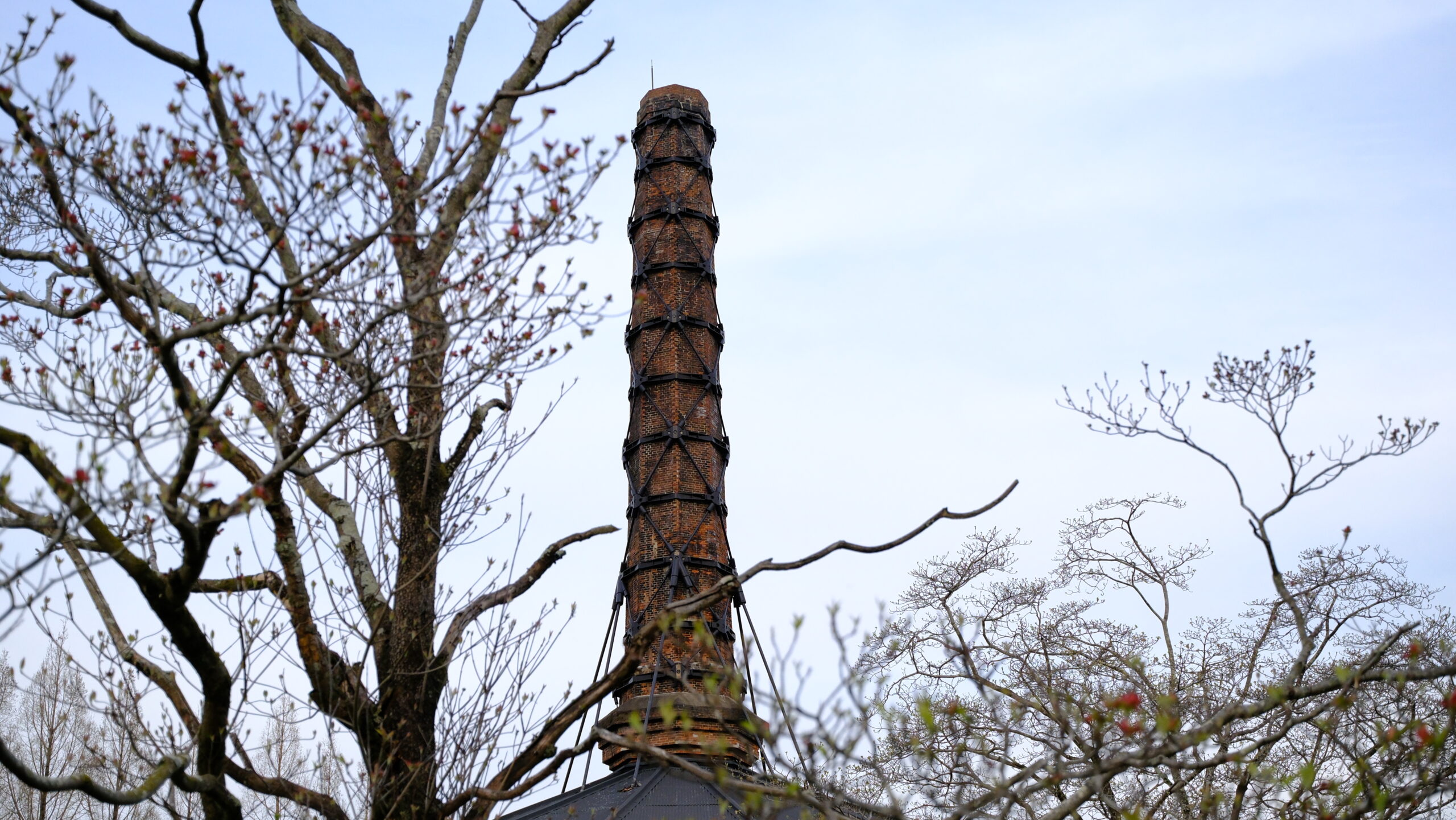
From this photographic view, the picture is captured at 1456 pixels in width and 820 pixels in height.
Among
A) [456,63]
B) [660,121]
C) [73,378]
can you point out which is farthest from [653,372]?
[73,378]

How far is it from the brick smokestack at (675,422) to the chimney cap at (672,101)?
2 centimetres

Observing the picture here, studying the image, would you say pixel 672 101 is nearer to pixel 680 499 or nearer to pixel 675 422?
pixel 675 422

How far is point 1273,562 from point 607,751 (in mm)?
10065

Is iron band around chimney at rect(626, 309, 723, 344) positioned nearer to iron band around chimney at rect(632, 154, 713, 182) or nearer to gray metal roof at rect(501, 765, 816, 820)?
iron band around chimney at rect(632, 154, 713, 182)

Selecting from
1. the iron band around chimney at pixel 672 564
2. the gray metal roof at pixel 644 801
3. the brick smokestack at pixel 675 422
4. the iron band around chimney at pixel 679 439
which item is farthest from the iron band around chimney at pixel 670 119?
the gray metal roof at pixel 644 801

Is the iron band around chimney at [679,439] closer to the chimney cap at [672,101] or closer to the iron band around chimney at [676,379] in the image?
the iron band around chimney at [676,379]

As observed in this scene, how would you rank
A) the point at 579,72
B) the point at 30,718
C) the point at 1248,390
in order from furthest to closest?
the point at 30,718, the point at 1248,390, the point at 579,72

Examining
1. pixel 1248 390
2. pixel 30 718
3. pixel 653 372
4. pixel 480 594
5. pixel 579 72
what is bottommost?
pixel 480 594

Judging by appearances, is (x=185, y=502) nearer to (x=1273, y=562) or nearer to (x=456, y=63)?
(x=456, y=63)

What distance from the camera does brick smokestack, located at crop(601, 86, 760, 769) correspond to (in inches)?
536

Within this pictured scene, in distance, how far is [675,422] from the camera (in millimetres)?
15031

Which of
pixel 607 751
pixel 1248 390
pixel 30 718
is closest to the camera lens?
pixel 1248 390

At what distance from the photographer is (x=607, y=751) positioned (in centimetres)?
1406

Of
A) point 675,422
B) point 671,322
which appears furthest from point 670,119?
point 675,422
